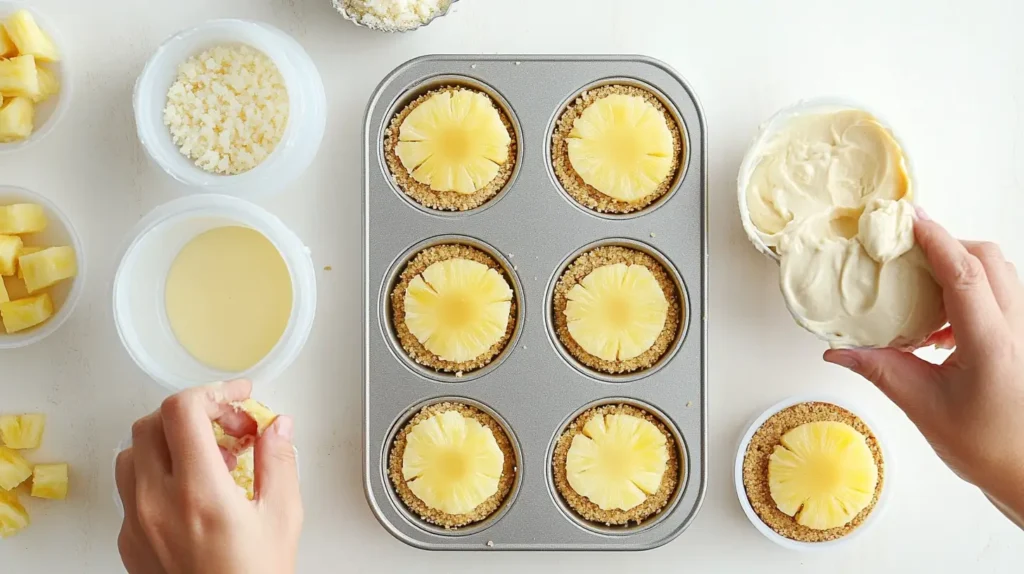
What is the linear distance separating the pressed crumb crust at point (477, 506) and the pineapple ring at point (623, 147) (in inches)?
23.4

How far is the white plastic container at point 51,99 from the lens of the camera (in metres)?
1.87

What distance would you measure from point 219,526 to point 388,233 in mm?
712

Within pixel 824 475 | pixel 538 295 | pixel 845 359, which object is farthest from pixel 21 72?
pixel 824 475

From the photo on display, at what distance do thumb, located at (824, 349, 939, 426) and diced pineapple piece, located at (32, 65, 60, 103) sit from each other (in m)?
1.91

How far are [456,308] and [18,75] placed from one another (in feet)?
3.73

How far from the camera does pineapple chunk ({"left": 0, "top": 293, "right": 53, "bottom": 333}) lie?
1.78 m

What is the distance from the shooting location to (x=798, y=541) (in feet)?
5.90

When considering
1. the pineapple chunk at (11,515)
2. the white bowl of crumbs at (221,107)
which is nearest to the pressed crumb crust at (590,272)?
the white bowl of crumbs at (221,107)

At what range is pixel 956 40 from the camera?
6.26ft

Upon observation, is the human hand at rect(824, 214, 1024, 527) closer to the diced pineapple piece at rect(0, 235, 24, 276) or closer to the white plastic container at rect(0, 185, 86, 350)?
the white plastic container at rect(0, 185, 86, 350)

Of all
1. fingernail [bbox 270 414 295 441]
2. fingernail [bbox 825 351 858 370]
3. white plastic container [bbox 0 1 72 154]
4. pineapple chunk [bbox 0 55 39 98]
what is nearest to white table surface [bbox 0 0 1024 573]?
white plastic container [bbox 0 1 72 154]

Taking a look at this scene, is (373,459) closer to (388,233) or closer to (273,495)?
(273,495)

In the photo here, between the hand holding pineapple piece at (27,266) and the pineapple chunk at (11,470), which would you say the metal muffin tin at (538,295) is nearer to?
the hand holding pineapple piece at (27,266)

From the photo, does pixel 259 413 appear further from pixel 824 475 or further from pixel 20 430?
pixel 824 475
